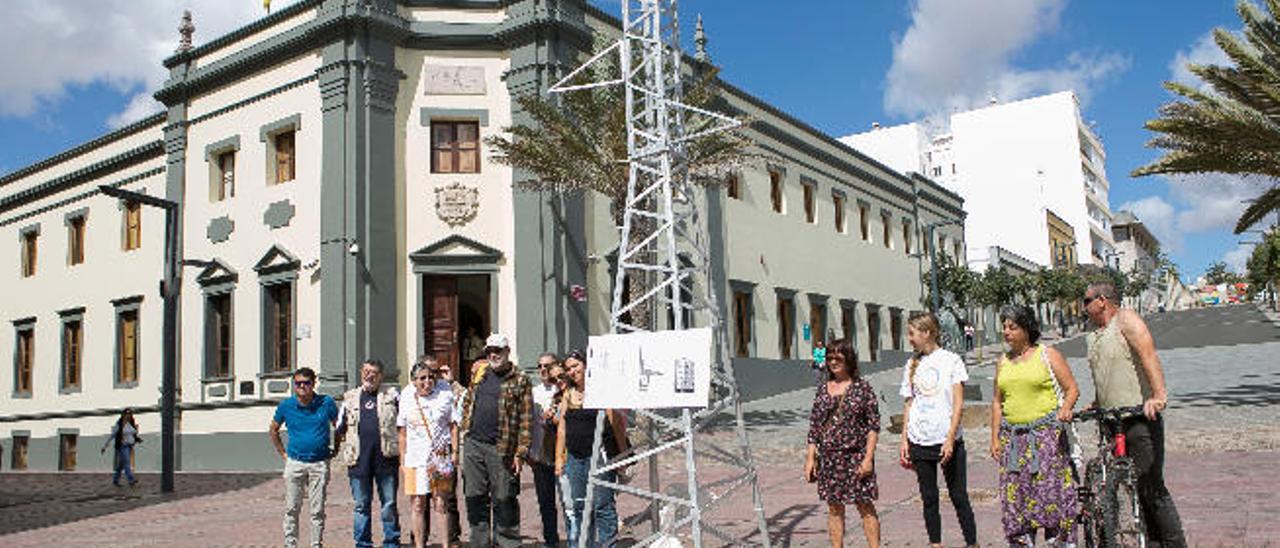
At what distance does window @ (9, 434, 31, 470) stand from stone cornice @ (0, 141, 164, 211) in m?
6.58

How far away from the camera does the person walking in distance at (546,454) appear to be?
7.87 meters

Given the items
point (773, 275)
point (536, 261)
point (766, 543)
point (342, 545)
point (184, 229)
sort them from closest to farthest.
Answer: point (766, 543)
point (342, 545)
point (536, 261)
point (184, 229)
point (773, 275)

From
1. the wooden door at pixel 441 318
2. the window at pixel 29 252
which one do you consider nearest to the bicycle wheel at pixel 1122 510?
the wooden door at pixel 441 318

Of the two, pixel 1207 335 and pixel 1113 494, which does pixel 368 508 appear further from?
pixel 1207 335

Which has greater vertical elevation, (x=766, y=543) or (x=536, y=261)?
(x=536, y=261)

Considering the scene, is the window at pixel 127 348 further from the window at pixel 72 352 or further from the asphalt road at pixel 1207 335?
the asphalt road at pixel 1207 335

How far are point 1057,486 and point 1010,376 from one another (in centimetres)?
67

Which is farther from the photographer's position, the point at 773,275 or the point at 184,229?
the point at 773,275

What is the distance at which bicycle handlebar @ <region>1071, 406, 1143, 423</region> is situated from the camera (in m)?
5.68

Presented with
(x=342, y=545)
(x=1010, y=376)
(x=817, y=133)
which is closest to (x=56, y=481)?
(x=342, y=545)

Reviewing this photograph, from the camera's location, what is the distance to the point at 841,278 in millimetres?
32469

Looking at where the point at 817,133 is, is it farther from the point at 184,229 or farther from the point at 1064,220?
the point at 1064,220

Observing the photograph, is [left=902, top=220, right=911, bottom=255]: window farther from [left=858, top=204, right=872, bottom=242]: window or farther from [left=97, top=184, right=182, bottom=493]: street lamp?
[left=97, top=184, right=182, bottom=493]: street lamp

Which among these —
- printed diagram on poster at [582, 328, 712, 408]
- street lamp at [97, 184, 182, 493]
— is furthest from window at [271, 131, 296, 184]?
printed diagram on poster at [582, 328, 712, 408]
